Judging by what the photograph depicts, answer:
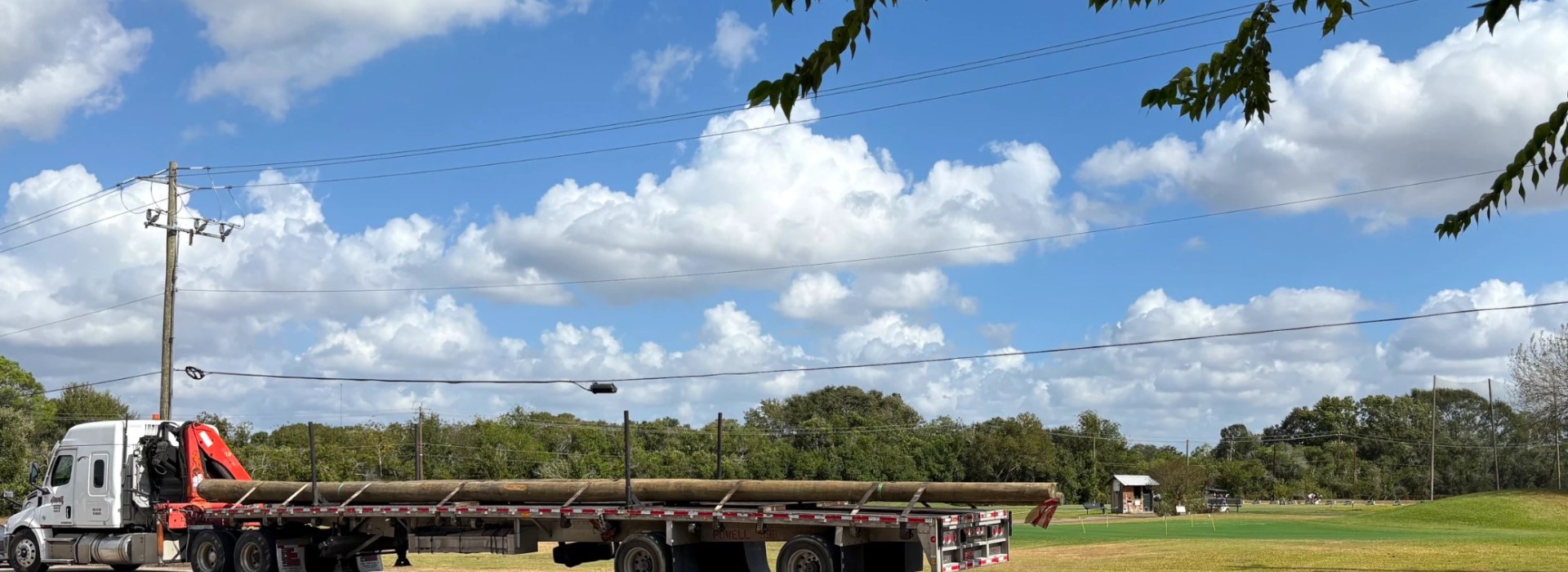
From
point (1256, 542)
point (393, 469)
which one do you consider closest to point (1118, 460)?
point (393, 469)

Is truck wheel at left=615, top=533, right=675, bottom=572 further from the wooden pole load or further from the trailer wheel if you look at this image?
the trailer wheel

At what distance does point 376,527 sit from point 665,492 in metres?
5.26

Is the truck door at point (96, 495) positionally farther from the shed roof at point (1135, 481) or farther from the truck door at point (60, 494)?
the shed roof at point (1135, 481)

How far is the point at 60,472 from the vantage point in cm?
2464

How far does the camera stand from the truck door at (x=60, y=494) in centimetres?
2430

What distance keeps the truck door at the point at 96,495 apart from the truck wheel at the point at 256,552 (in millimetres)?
3697

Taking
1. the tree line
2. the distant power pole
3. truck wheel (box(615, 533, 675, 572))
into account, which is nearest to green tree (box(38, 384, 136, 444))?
the tree line

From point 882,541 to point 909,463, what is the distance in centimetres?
7065

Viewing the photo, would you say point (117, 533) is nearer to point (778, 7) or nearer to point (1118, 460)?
point (778, 7)

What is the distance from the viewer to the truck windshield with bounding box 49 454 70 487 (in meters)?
24.5

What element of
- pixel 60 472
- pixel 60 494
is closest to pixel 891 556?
pixel 60 494

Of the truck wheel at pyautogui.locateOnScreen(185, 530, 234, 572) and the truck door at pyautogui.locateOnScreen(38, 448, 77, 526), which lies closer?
the truck wheel at pyautogui.locateOnScreen(185, 530, 234, 572)

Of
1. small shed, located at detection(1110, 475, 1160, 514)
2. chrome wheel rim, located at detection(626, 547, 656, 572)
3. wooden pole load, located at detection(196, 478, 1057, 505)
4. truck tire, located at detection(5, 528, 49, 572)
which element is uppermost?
wooden pole load, located at detection(196, 478, 1057, 505)

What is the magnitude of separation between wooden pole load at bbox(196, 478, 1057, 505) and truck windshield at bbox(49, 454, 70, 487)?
445 centimetres
